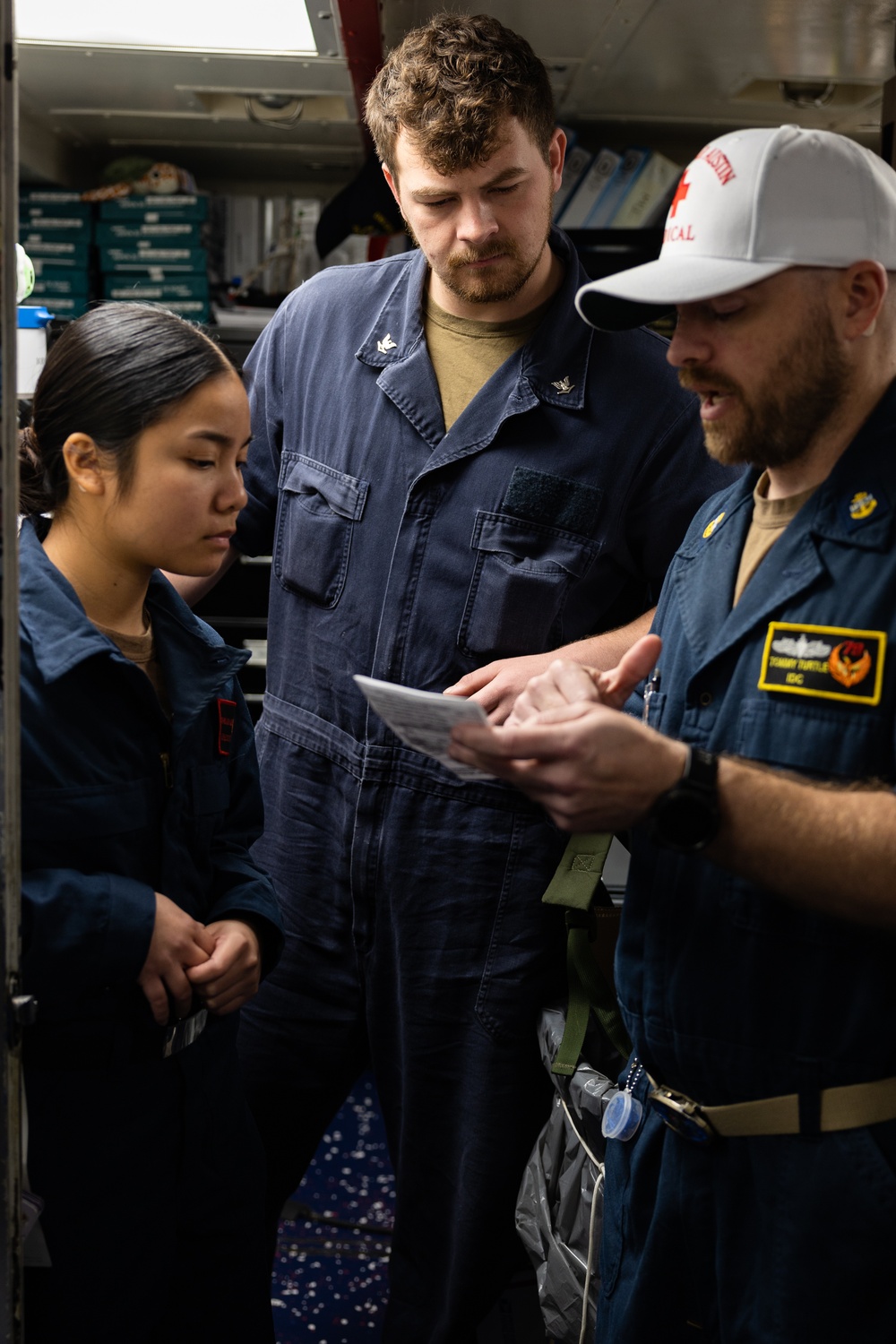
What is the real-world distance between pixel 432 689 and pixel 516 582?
214 millimetres

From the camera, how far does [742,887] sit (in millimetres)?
1322

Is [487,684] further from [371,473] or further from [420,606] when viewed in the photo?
[371,473]

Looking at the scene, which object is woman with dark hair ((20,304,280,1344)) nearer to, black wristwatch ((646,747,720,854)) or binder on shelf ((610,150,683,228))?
black wristwatch ((646,747,720,854))

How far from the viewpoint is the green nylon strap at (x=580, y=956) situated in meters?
1.85

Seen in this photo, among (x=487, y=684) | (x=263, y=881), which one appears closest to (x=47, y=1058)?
(x=263, y=881)

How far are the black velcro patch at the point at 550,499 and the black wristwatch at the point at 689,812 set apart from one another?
0.82 m

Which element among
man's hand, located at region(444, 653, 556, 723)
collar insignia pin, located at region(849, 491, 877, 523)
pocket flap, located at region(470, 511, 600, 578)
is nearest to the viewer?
collar insignia pin, located at region(849, 491, 877, 523)

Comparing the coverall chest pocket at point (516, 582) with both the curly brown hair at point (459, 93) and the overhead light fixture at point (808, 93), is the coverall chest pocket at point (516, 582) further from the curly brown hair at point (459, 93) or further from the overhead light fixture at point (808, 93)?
the overhead light fixture at point (808, 93)

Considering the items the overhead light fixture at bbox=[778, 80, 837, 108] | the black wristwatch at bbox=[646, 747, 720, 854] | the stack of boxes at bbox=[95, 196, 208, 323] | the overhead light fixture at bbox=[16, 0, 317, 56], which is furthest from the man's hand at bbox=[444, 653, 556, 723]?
the stack of boxes at bbox=[95, 196, 208, 323]

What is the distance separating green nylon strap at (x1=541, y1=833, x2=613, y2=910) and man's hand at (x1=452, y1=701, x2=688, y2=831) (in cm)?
64

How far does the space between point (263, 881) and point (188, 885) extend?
0.14 meters

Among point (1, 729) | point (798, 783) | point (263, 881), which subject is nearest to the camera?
point (1, 729)

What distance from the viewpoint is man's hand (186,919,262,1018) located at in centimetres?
148

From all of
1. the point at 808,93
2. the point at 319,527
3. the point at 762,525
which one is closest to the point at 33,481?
the point at 319,527
